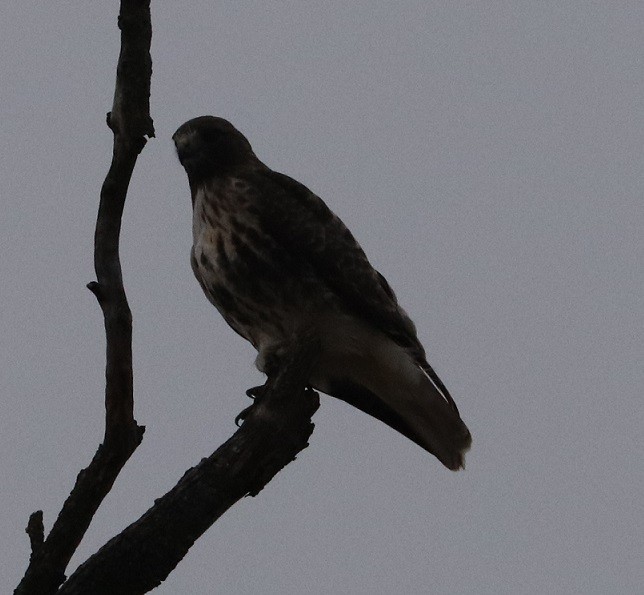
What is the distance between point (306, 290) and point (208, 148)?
114 cm

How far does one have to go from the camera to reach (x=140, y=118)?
4121 mm

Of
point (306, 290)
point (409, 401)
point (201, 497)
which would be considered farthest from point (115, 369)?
point (409, 401)

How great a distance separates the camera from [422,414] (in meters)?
6.16

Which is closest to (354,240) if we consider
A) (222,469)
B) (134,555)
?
(222,469)

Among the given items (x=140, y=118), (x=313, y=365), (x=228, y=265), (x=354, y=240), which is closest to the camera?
(x=140, y=118)

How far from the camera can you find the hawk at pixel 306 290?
573 centimetres

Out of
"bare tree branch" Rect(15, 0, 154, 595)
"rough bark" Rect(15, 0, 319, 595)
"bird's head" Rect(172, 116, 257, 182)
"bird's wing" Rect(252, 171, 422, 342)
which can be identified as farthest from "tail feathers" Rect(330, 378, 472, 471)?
"bare tree branch" Rect(15, 0, 154, 595)

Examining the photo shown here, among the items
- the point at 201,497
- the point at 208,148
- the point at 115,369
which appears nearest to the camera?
the point at 115,369

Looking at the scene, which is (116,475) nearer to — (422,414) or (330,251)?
(330,251)

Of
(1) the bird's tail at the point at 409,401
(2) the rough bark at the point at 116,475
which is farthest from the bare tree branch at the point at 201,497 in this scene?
(1) the bird's tail at the point at 409,401

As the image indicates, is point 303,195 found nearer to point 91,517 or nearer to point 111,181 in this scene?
point 111,181

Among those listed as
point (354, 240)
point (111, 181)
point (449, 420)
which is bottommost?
point (111, 181)

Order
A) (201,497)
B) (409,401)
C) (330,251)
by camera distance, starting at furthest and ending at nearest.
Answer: (409,401) < (330,251) < (201,497)

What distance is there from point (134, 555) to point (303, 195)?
2.53m
